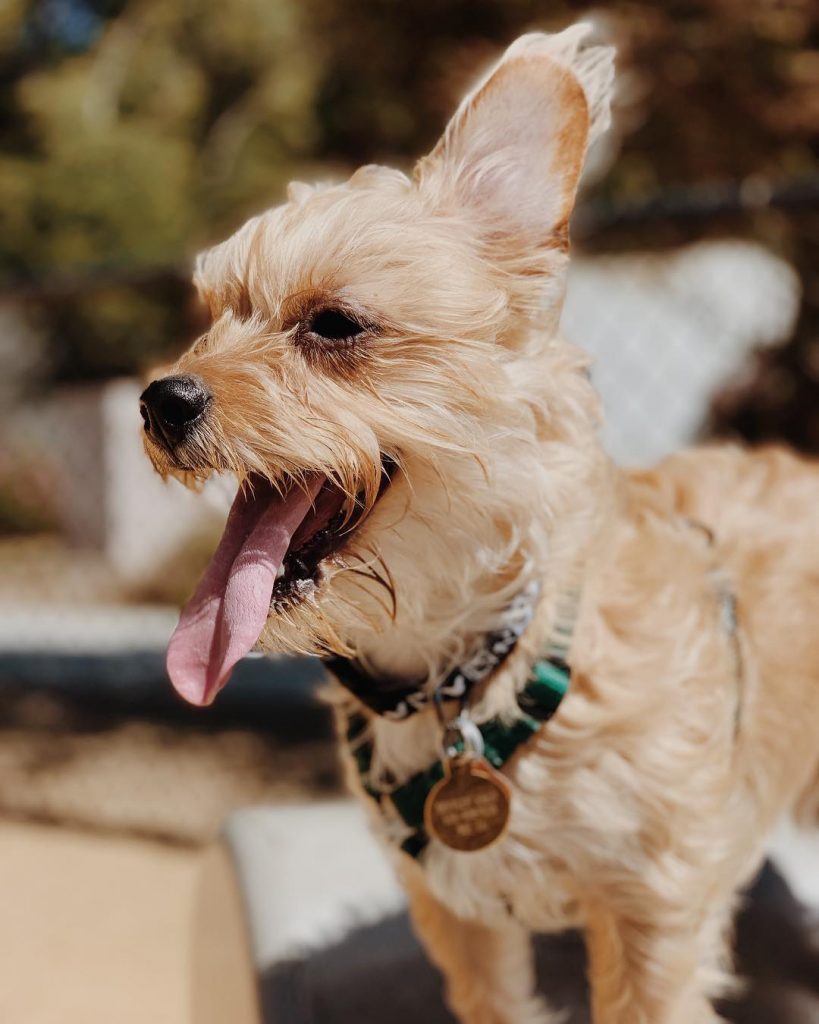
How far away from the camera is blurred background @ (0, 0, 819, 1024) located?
11.0 ft

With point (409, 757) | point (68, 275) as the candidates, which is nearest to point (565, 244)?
point (409, 757)

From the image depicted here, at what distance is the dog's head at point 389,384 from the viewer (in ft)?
4.20

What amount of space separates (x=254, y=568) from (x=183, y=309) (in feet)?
24.5

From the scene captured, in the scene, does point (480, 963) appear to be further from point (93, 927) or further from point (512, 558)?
point (93, 927)

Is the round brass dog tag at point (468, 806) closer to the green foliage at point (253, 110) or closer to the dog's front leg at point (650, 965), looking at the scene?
the dog's front leg at point (650, 965)

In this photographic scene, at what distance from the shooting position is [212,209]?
9.51 m

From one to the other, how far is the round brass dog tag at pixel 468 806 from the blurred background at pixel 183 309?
560 mm

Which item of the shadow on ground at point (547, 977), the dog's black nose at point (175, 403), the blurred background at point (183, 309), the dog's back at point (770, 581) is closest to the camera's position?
the dog's black nose at point (175, 403)

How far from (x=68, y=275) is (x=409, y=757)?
381 cm

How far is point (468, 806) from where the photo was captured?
1.41 metres

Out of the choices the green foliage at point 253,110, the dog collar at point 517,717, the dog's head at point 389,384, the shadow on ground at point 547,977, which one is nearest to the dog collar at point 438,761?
the dog collar at point 517,717

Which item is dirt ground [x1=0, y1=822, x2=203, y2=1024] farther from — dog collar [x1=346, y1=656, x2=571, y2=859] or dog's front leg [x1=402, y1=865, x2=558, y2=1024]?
dog collar [x1=346, y1=656, x2=571, y2=859]

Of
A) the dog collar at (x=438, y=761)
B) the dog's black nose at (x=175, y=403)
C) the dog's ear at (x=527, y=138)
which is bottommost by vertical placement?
the dog collar at (x=438, y=761)

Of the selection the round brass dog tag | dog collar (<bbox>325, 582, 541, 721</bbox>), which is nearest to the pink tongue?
dog collar (<bbox>325, 582, 541, 721</bbox>)
